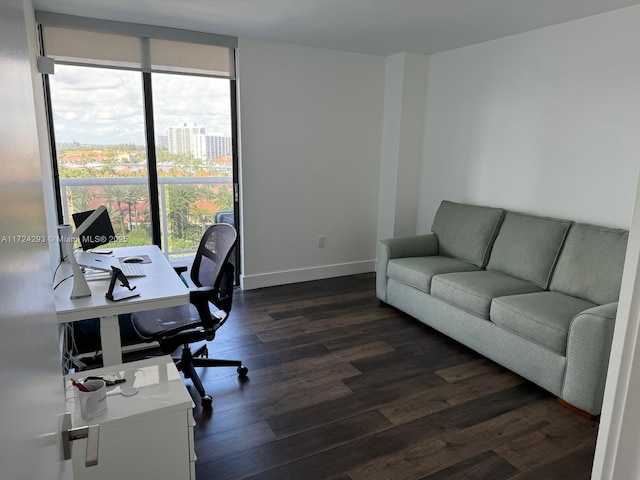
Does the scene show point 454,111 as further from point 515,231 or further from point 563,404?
point 563,404

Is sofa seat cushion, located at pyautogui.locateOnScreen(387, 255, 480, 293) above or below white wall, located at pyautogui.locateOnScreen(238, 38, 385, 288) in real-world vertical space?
below

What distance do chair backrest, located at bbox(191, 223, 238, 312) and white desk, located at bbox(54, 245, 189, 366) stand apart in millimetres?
243

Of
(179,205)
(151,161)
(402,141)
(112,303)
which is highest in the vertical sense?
(402,141)

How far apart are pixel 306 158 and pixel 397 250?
4.56ft

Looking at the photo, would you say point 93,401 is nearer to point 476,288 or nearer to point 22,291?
point 22,291

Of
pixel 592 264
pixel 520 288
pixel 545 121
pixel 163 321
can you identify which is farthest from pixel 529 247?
pixel 163 321

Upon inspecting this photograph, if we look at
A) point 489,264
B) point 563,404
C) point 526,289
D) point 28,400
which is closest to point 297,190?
point 489,264

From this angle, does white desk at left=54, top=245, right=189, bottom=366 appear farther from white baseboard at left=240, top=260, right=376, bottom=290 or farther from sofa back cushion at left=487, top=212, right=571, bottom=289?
sofa back cushion at left=487, top=212, right=571, bottom=289

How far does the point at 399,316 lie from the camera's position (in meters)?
3.82

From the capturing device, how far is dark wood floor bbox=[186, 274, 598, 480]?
2.03 m

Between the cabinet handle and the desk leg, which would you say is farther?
the desk leg

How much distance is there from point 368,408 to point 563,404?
3.76ft

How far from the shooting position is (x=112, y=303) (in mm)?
2100

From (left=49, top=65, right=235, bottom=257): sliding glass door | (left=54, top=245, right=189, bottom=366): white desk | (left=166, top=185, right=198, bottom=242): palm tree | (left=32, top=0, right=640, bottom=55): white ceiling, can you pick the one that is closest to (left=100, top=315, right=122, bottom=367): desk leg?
A: (left=54, top=245, right=189, bottom=366): white desk
